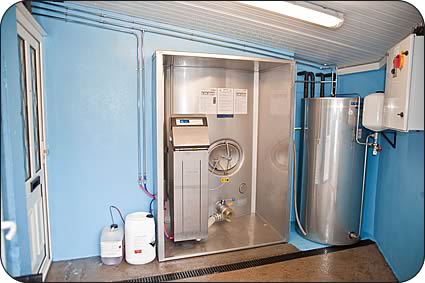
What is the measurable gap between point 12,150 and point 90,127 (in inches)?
40.4

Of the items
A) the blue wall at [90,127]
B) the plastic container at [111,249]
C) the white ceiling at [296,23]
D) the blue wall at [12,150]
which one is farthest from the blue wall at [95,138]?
the blue wall at [12,150]

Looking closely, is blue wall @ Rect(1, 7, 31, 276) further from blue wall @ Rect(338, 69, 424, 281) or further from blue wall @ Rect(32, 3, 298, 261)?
blue wall @ Rect(338, 69, 424, 281)

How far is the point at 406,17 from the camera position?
73.4 inches

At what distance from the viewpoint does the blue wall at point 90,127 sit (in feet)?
8.21

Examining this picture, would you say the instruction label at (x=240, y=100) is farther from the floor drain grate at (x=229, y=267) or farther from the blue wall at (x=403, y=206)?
the floor drain grate at (x=229, y=267)

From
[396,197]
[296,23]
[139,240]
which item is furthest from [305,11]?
[139,240]

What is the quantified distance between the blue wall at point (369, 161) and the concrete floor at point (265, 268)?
0.49m

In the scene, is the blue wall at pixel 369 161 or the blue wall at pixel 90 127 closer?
the blue wall at pixel 90 127

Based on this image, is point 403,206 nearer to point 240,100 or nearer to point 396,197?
point 396,197

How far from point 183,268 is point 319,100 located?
2.15m

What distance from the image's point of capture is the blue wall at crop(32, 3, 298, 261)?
8.21 ft

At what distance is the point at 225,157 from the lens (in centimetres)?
370

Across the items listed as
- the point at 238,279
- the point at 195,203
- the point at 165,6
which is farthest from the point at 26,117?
the point at 238,279

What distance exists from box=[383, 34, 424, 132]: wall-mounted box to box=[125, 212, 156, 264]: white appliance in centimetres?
218
